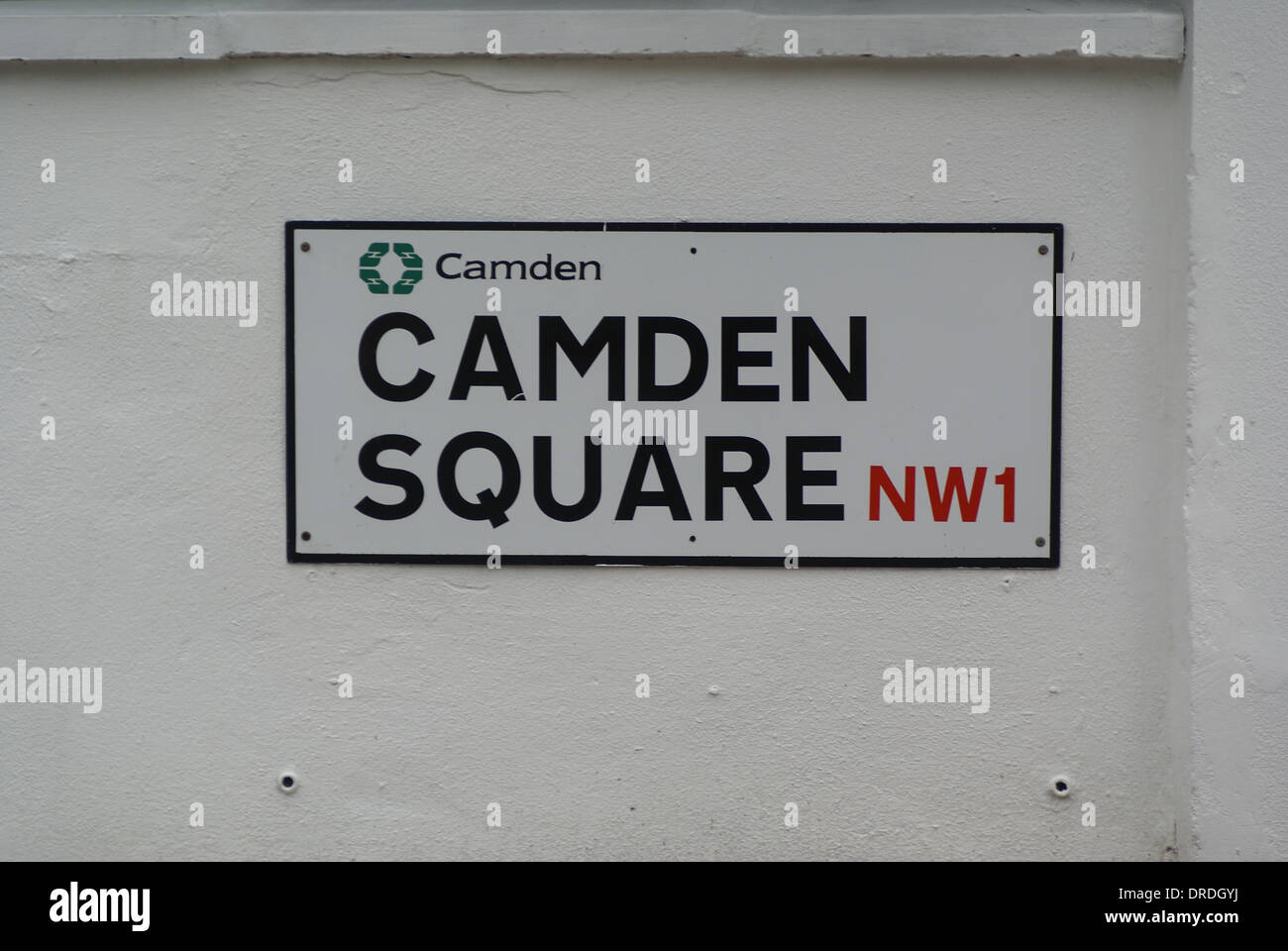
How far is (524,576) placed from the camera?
326 cm

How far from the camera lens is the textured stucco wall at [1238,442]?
122 inches

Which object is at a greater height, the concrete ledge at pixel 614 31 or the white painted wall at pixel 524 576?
the concrete ledge at pixel 614 31

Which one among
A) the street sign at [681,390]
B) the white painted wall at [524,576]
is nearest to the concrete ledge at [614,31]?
the white painted wall at [524,576]

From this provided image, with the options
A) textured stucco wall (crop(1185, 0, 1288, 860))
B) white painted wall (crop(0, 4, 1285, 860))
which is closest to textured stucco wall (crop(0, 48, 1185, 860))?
white painted wall (crop(0, 4, 1285, 860))

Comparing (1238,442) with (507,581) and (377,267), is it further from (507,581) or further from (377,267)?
(377,267)

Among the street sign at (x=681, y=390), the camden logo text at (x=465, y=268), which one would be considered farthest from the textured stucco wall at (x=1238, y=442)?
the camden logo text at (x=465, y=268)

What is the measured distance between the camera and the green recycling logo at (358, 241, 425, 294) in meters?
3.23

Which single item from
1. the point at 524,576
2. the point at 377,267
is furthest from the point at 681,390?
the point at 377,267

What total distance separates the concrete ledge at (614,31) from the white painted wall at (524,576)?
59mm

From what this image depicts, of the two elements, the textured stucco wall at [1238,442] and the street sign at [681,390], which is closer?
the textured stucco wall at [1238,442]

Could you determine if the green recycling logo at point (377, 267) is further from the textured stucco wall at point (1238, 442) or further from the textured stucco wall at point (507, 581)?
the textured stucco wall at point (1238, 442)

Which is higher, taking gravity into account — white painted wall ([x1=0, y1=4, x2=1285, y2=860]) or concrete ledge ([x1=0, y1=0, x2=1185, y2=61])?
concrete ledge ([x1=0, y1=0, x2=1185, y2=61])

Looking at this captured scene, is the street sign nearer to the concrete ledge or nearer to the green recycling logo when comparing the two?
the green recycling logo

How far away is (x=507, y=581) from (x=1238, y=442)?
2115 mm
